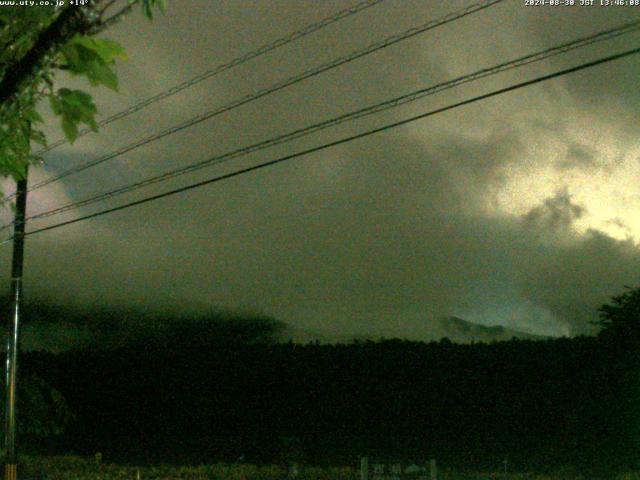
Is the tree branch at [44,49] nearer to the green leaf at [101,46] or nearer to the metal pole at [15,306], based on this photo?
the green leaf at [101,46]

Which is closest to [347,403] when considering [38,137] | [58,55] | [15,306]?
[15,306]

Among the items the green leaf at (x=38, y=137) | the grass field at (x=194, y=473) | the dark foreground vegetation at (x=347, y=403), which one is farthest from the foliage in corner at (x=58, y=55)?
the dark foreground vegetation at (x=347, y=403)

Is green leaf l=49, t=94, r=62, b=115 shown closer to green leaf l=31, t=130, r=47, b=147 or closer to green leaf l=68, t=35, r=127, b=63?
green leaf l=68, t=35, r=127, b=63

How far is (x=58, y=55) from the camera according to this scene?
458cm

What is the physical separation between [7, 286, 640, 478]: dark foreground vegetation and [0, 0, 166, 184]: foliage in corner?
14.1 m

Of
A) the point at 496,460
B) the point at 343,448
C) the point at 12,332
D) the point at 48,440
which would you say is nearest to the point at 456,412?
the point at 496,460

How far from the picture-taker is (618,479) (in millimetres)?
17531

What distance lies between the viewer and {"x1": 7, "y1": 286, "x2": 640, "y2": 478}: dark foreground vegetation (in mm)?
19062

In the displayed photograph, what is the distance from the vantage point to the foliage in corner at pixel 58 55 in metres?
4.28

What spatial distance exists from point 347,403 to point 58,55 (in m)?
17.6

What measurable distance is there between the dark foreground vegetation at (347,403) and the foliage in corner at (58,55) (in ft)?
46.2

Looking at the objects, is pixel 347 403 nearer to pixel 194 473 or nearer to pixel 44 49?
pixel 194 473

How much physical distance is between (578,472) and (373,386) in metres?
5.17

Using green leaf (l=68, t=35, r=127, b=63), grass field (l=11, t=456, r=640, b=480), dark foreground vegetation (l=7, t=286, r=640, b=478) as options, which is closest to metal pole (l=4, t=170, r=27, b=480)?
grass field (l=11, t=456, r=640, b=480)
